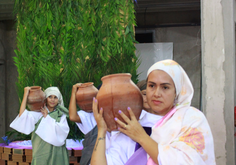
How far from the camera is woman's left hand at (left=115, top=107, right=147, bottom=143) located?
1.18 metres

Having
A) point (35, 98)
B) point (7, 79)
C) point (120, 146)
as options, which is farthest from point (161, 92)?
point (7, 79)

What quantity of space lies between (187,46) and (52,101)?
4.57m

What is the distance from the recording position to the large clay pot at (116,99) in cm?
131

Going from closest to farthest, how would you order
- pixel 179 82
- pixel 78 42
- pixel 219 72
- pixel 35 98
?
pixel 179 82 → pixel 219 72 → pixel 35 98 → pixel 78 42

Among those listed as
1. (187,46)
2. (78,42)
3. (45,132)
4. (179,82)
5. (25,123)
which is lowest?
(45,132)

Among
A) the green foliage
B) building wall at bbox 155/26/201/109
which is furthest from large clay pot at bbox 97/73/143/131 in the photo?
building wall at bbox 155/26/201/109

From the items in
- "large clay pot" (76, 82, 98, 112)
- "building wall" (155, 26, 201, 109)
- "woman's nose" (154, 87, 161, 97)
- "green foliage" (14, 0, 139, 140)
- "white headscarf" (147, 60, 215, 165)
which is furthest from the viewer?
"building wall" (155, 26, 201, 109)

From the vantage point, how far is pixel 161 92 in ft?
4.07

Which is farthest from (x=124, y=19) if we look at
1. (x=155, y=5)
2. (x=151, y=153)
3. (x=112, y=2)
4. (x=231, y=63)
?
(x=151, y=153)

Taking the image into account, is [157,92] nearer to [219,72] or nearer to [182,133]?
[182,133]

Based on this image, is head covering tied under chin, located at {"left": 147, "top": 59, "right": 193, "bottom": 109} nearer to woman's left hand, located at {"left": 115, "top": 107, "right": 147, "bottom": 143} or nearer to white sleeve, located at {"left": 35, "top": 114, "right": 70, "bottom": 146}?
woman's left hand, located at {"left": 115, "top": 107, "right": 147, "bottom": 143}

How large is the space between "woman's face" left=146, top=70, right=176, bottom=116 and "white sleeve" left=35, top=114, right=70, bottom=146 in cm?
190

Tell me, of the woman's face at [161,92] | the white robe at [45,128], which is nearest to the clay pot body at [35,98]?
the white robe at [45,128]

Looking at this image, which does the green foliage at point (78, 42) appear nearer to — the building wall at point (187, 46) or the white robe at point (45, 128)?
the white robe at point (45, 128)
